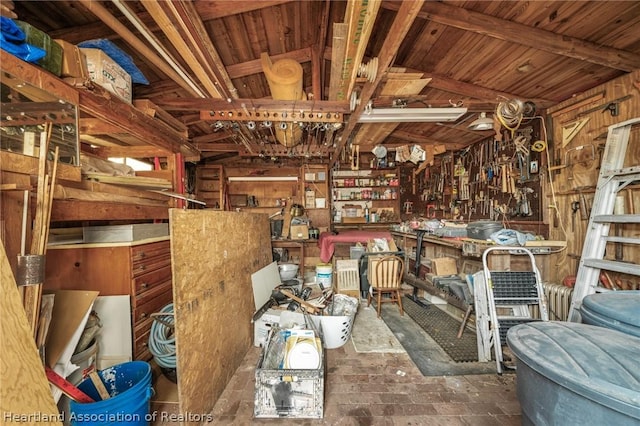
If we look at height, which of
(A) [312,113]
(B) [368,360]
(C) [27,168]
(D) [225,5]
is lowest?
(B) [368,360]

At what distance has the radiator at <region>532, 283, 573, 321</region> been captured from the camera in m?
2.36

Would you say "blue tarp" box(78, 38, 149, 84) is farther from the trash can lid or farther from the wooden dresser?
the trash can lid

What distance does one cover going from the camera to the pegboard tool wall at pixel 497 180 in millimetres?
3170

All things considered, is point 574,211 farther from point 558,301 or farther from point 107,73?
point 107,73

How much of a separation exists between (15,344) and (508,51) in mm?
4061

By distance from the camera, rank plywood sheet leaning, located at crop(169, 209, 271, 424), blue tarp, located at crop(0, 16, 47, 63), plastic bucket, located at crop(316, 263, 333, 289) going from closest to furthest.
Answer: blue tarp, located at crop(0, 16, 47, 63) < plywood sheet leaning, located at crop(169, 209, 271, 424) < plastic bucket, located at crop(316, 263, 333, 289)

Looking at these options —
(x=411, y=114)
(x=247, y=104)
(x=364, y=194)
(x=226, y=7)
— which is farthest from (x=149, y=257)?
(x=364, y=194)

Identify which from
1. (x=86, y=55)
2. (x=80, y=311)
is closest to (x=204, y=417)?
(x=80, y=311)

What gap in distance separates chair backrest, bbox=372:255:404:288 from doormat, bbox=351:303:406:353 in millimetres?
454

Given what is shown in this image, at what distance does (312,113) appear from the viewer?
2729 millimetres

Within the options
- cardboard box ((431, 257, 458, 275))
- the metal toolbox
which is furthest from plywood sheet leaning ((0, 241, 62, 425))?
cardboard box ((431, 257, 458, 275))

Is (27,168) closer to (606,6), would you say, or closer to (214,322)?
(214,322)

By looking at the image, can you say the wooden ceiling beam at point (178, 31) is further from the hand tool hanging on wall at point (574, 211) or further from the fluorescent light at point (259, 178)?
the fluorescent light at point (259, 178)

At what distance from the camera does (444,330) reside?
9.41ft
